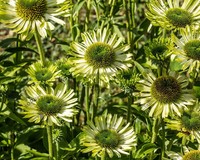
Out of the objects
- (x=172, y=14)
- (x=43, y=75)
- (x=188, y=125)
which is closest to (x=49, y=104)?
(x=43, y=75)

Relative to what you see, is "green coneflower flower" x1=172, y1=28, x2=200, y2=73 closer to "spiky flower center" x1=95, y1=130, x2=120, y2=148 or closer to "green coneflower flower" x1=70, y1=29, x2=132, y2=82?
"green coneflower flower" x1=70, y1=29, x2=132, y2=82

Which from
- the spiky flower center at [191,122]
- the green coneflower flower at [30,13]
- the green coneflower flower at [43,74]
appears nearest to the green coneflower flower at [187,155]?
the spiky flower center at [191,122]

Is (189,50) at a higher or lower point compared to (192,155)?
higher

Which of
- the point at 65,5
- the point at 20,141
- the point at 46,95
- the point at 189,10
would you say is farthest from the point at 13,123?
the point at 189,10

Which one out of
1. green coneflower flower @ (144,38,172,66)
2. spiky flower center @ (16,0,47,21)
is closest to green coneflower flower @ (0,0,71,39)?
spiky flower center @ (16,0,47,21)

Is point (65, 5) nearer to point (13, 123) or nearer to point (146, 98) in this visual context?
point (146, 98)

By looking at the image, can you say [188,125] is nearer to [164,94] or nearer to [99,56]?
[164,94]
